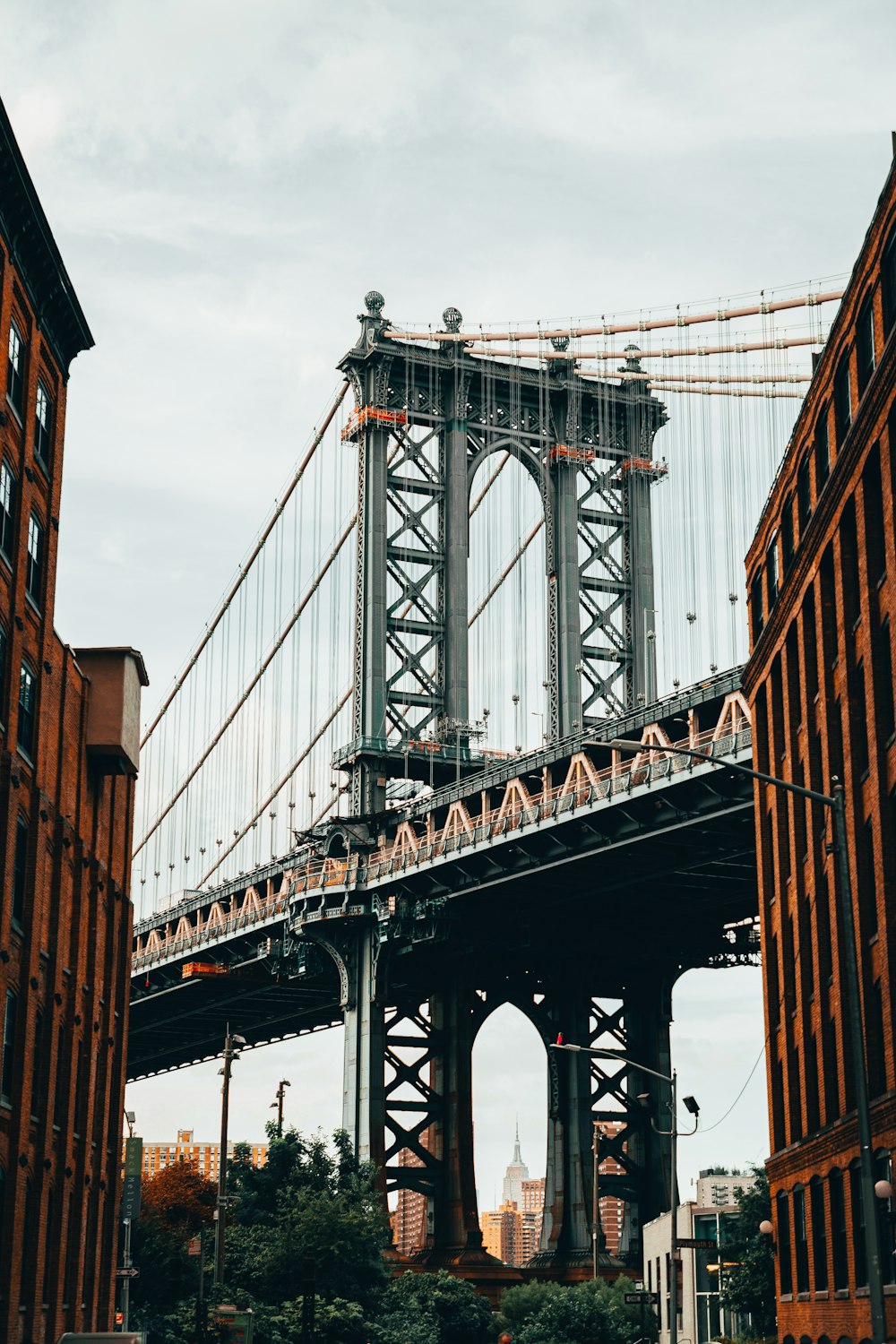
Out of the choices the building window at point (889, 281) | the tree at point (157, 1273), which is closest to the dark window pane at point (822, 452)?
the building window at point (889, 281)

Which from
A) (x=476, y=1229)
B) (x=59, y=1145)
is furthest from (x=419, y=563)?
(x=59, y=1145)

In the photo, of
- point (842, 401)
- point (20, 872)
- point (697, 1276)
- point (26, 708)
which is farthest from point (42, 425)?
point (697, 1276)

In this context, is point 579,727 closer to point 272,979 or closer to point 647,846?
point 647,846

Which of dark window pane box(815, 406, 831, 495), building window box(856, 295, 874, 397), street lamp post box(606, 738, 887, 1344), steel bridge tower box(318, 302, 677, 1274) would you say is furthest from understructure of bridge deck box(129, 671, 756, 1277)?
street lamp post box(606, 738, 887, 1344)

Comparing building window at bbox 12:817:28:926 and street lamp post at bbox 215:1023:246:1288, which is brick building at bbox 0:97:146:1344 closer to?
building window at bbox 12:817:28:926

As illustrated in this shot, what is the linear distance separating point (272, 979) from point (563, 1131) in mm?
22426

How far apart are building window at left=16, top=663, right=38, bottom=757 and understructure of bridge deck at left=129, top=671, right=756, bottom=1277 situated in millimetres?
29974

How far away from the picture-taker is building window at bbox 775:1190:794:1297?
154ft

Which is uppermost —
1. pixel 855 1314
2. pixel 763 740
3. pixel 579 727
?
pixel 579 727

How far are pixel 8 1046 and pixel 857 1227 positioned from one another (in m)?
17.7

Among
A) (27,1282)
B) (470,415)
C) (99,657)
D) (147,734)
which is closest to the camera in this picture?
(27,1282)

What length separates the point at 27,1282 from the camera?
42.4 meters

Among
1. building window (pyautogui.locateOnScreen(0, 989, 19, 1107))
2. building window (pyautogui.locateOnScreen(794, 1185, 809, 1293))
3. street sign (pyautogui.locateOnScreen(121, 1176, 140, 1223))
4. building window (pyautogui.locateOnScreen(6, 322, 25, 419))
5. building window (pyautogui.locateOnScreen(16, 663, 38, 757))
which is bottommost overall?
building window (pyautogui.locateOnScreen(794, 1185, 809, 1293))

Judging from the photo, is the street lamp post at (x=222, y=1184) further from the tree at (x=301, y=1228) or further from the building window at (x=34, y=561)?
the building window at (x=34, y=561)
